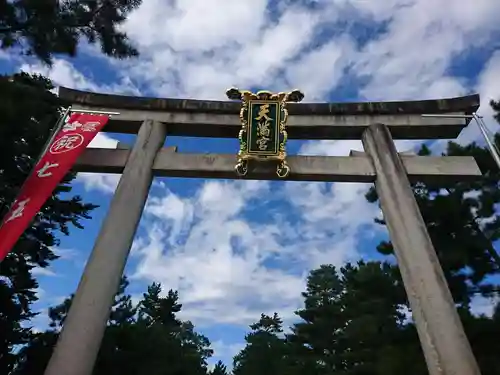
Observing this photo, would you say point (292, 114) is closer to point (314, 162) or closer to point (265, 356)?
point (314, 162)

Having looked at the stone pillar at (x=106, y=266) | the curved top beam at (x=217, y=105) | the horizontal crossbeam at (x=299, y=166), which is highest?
the curved top beam at (x=217, y=105)

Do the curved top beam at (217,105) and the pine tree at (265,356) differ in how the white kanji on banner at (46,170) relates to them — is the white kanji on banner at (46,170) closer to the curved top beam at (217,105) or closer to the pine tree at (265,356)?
the curved top beam at (217,105)

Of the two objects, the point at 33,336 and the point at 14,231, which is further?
the point at 33,336

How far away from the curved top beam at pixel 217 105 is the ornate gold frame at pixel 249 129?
5.0 inches

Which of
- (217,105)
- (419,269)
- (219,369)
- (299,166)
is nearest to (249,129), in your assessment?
(217,105)

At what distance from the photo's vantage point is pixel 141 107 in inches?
282

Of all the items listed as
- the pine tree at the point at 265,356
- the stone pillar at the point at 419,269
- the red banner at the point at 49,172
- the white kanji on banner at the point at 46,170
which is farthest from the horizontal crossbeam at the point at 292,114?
the pine tree at the point at 265,356

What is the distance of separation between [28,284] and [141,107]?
6.44 meters

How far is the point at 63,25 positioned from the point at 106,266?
368cm

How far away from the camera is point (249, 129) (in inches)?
273

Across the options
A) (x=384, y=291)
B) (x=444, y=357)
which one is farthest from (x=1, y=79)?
(x=384, y=291)

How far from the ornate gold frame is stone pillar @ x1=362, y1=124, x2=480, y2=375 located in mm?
1333

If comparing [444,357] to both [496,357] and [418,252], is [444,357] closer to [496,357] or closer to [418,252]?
[418,252]

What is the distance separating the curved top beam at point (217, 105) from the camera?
23.3 feet
